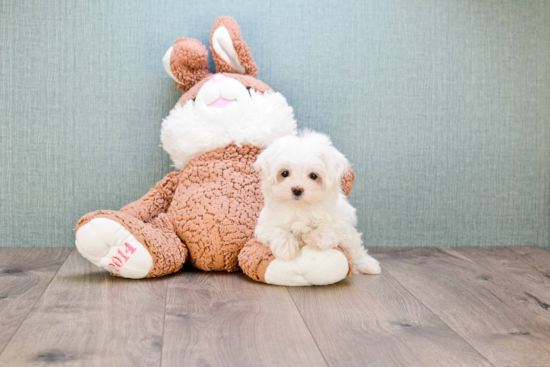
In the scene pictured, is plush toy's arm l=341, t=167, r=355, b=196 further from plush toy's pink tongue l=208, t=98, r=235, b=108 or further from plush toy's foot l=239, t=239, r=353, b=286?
plush toy's pink tongue l=208, t=98, r=235, b=108

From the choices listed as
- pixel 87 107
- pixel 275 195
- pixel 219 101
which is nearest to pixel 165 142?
pixel 219 101

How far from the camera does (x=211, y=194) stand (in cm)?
151

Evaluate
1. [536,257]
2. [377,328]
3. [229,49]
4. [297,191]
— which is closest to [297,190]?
[297,191]

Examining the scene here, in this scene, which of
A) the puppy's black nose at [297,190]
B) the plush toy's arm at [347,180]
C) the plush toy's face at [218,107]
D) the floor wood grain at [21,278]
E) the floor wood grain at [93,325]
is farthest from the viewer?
the plush toy's face at [218,107]

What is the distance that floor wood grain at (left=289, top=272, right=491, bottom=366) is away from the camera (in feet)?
3.03

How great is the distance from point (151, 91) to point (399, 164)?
3.22 feet

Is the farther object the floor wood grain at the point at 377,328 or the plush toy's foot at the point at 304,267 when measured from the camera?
the plush toy's foot at the point at 304,267

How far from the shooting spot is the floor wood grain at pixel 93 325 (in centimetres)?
90

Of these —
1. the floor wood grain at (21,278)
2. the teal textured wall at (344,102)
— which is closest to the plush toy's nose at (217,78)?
the teal textured wall at (344,102)

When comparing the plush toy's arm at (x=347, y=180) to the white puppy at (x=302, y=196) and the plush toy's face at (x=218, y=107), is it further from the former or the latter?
the plush toy's face at (x=218, y=107)

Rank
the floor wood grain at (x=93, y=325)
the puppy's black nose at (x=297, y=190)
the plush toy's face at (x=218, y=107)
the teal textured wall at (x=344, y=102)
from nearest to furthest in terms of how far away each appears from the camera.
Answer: the floor wood grain at (x=93, y=325) → the puppy's black nose at (x=297, y=190) → the plush toy's face at (x=218, y=107) → the teal textured wall at (x=344, y=102)

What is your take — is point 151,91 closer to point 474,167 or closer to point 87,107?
point 87,107

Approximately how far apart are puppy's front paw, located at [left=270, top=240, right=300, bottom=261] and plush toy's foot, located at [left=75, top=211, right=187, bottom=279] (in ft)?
1.05

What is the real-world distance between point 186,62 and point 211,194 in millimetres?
469
